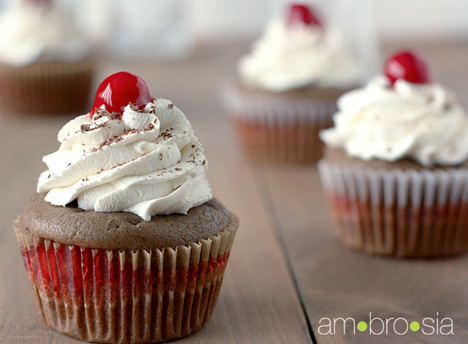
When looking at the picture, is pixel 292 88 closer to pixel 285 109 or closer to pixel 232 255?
pixel 285 109

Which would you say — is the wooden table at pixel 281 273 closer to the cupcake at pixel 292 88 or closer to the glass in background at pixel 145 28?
the cupcake at pixel 292 88

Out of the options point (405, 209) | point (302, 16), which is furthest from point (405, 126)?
point (302, 16)

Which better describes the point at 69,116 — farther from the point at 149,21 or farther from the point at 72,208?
the point at 72,208

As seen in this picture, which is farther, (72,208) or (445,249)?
(445,249)

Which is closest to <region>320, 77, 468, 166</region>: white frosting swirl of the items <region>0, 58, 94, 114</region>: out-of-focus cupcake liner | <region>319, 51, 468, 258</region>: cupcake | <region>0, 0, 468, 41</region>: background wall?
<region>319, 51, 468, 258</region>: cupcake

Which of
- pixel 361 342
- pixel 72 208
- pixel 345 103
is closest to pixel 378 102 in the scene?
pixel 345 103
